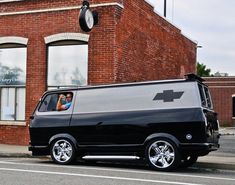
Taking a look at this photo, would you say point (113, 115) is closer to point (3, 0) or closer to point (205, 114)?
point (205, 114)

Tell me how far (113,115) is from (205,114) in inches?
92.7

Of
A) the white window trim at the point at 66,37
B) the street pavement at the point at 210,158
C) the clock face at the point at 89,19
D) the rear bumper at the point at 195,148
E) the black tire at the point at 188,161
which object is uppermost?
the clock face at the point at 89,19

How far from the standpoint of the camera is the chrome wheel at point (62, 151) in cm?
1265

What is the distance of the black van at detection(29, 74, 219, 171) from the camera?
37.1 feet

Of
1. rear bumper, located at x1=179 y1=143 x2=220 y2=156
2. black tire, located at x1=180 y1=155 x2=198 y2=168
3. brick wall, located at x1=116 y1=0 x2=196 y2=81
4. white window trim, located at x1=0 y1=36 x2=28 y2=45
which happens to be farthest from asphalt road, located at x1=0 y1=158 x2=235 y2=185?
white window trim, located at x1=0 y1=36 x2=28 y2=45

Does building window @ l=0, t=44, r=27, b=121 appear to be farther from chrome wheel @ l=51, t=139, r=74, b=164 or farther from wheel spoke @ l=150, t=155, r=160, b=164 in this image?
wheel spoke @ l=150, t=155, r=160, b=164

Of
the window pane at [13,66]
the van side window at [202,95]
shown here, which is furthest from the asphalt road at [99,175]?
the window pane at [13,66]

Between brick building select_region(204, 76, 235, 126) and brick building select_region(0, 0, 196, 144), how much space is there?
27.6m

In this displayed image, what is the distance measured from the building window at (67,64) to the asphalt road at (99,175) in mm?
5017

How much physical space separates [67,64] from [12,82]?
2.63 meters

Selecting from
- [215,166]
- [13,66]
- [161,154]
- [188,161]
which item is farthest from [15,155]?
[215,166]

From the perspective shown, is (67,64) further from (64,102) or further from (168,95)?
(168,95)

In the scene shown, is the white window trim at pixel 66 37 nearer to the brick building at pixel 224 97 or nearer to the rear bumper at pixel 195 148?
the rear bumper at pixel 195 148

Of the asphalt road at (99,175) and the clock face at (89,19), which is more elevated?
the clock face at (89,19)
